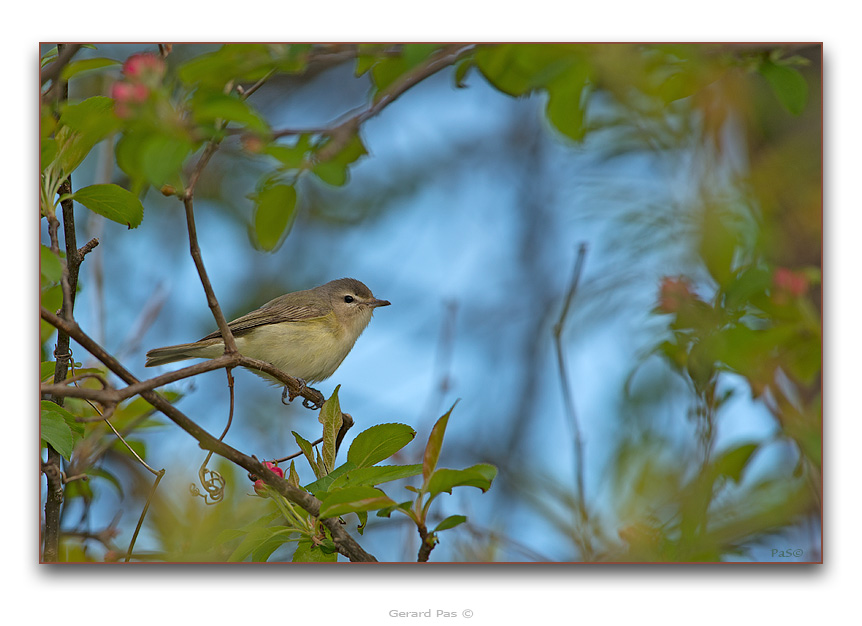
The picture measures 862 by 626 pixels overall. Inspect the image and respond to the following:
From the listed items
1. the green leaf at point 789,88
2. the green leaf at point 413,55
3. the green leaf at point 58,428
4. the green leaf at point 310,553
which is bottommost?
the green leaf at point 310,553

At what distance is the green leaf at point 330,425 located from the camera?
1.77 m

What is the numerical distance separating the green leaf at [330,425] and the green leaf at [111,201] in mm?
605

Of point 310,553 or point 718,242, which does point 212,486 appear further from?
point 718,242

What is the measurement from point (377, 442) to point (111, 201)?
0.81 m

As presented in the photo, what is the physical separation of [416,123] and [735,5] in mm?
1045

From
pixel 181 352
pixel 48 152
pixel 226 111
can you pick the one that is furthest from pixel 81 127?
pixel 181 352

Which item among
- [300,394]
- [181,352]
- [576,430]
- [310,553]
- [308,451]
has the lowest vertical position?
[310,553]

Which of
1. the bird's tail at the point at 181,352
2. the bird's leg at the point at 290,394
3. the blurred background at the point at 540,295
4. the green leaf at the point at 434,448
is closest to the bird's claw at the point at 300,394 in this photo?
the bird's leg at the point at 290,394

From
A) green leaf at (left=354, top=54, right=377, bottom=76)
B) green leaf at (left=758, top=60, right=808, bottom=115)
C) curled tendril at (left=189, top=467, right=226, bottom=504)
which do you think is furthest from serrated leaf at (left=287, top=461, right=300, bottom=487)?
green leaf at (left=758, top=60, right=808, bottom=115)

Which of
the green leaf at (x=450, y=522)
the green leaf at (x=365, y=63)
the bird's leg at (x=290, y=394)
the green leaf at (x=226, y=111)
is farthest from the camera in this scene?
the bird's leg at (x=290, y=394)

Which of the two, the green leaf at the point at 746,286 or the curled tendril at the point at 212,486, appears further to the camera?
the green leaf at the point at 746,286

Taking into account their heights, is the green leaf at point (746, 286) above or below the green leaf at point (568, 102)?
below

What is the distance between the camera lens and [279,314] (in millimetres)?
2750

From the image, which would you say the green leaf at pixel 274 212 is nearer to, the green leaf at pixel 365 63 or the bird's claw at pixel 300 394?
the green leaf at pixel 365 63
